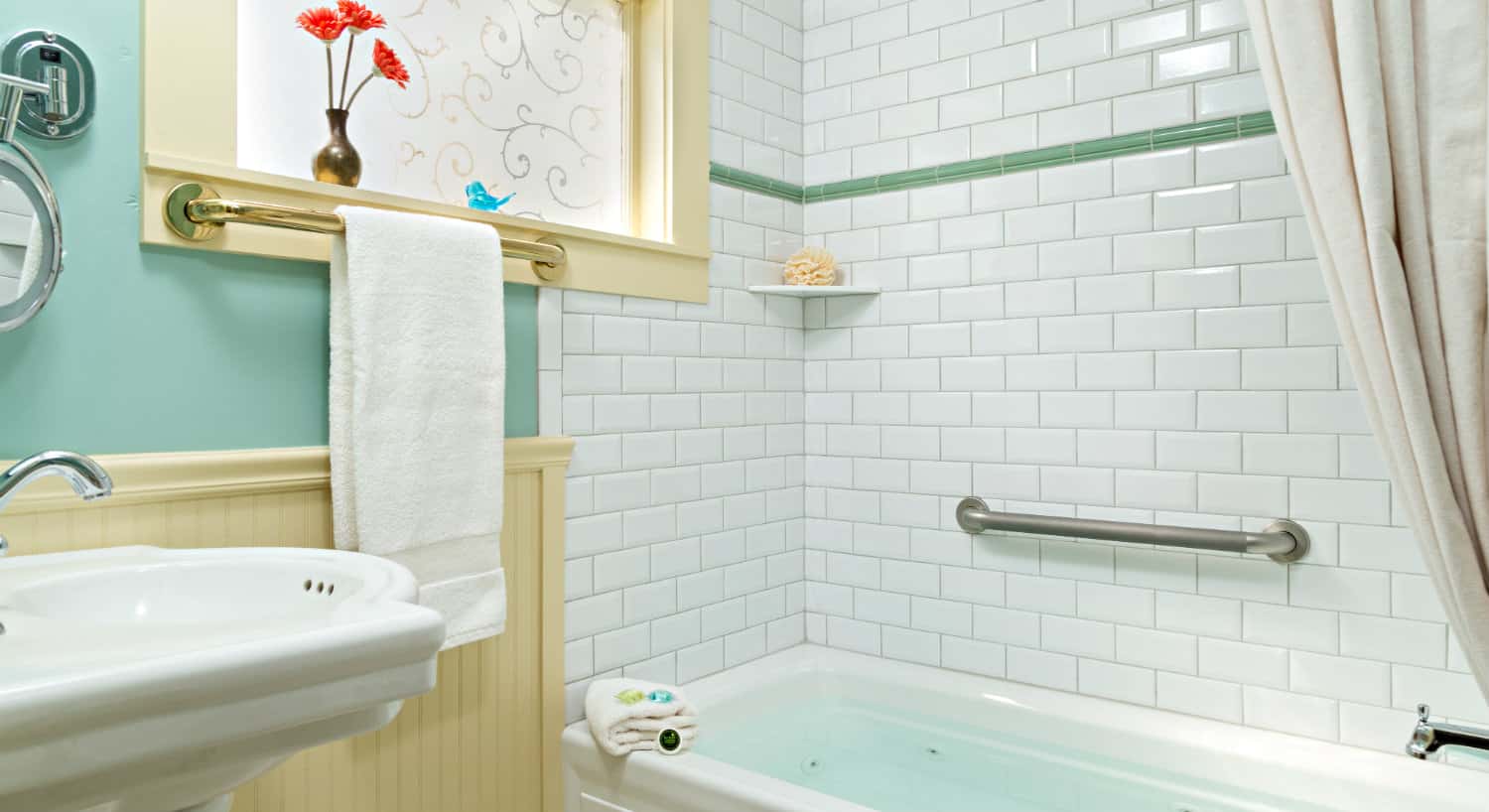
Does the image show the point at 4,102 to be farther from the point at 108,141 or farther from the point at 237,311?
the point at 237,311

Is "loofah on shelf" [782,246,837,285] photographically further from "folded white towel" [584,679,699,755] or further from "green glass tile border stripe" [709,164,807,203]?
"folded white towel" [584,679,699,755]

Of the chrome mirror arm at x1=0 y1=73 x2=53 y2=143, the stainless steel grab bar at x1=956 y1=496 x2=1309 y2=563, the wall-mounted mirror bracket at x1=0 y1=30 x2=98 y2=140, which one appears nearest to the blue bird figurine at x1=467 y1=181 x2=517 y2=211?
the wall-mounted mirror bracket at x1=0 y1=30 x2=98 y2=140

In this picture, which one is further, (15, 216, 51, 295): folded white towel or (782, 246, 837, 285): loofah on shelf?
(782, 246, 837, 285): loofah on shelf

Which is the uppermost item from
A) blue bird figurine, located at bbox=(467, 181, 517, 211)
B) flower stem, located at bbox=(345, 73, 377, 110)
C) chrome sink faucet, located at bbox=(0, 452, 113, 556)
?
flower stem, located at bbox=(345, 73, 377, 110)

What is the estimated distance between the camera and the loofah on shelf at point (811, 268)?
2500mm

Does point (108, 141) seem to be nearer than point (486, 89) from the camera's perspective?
Yes

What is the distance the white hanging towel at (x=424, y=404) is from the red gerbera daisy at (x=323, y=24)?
0.29m

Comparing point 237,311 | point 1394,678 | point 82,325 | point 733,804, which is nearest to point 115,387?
point 82,325

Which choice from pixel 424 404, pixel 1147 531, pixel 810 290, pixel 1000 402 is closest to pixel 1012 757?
pixel 1147 531

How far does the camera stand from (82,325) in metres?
1.32

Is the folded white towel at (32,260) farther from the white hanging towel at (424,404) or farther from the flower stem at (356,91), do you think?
the flower stem at (356,91)

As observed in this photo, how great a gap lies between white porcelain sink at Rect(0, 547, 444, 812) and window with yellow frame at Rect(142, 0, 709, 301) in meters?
0.55

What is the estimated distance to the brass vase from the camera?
1.59 meters

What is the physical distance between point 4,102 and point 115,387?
399 mm
